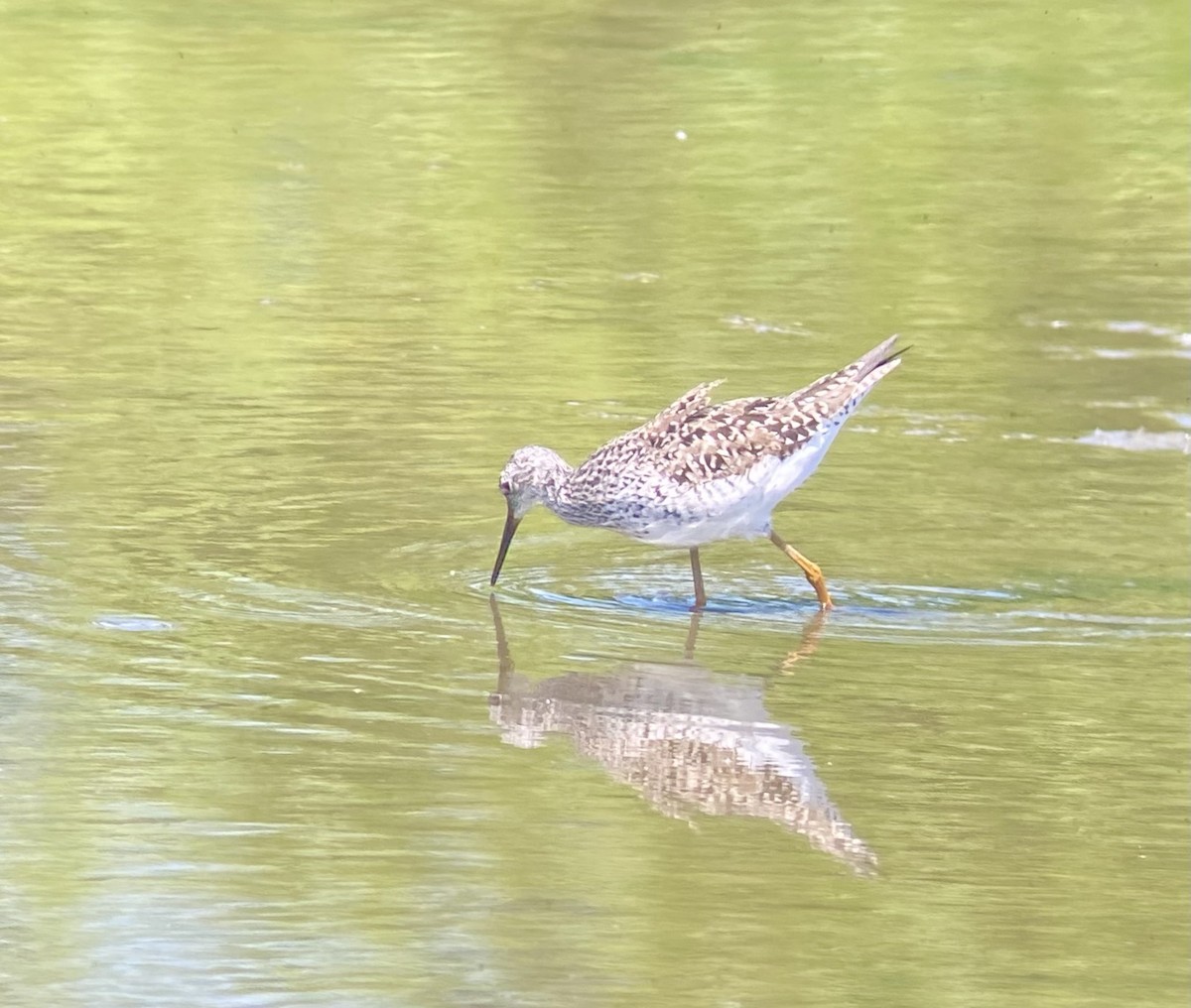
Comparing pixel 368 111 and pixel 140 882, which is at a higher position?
pixel 140 882

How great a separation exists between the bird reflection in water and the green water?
0.07 feet

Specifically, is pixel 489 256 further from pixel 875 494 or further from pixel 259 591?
pixel 259 591

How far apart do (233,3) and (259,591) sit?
13.4 metres

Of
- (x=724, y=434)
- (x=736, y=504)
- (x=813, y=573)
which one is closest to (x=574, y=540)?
(x=724, y=434)

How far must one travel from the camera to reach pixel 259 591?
9312mm

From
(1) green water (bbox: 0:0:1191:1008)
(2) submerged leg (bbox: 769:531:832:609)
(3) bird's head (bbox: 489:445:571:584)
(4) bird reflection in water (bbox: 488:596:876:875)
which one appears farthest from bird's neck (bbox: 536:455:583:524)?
(4) bird reflection in water (bbox: 488:596:876:875)

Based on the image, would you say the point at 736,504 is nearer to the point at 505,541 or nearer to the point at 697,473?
the point at 697,473

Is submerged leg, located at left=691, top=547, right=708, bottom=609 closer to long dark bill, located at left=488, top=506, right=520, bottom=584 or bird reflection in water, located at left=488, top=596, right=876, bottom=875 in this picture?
bird reflection in water, located at left=488, top=596, right=876, bottom=875

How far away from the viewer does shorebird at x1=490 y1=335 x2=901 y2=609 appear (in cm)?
952

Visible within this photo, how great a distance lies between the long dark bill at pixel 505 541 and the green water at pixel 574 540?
0.07 meters

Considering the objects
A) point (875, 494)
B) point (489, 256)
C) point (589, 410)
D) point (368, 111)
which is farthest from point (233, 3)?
point (875, 494)

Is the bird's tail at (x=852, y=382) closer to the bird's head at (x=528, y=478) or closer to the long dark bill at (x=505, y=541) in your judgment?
the bird's head at (x=528, y=478)

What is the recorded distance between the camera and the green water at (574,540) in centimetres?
645

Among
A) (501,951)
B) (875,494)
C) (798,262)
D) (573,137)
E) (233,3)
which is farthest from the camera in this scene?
(233,3)
